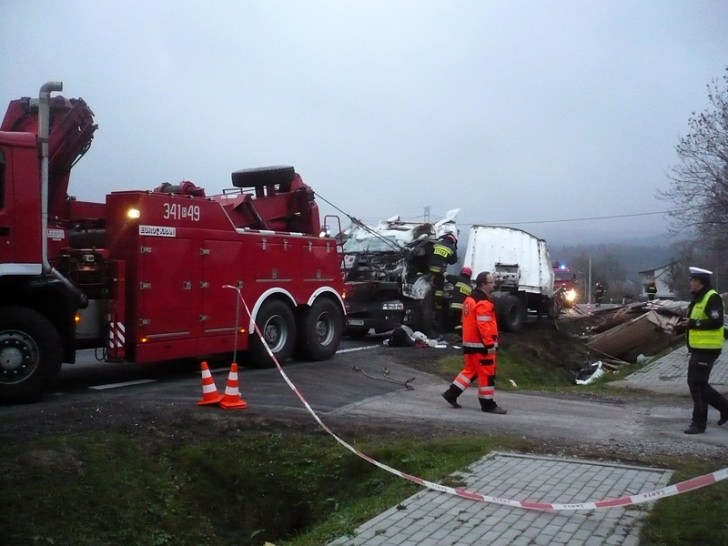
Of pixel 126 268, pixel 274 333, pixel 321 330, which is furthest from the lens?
pixel 321 330

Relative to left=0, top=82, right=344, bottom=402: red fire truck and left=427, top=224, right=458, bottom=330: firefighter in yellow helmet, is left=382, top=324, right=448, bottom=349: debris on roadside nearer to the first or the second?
left=427, top=224, right=458, bottom=330: firefighter in yellow helmet

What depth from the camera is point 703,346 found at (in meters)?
8.52

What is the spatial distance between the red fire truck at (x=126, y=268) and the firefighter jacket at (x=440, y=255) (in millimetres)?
5653

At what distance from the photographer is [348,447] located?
7.16m

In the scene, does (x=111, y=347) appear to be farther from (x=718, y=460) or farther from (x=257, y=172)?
(x=718, y=460)

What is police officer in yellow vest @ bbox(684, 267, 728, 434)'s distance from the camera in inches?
335

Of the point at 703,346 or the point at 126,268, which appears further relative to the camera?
the point at 126,268

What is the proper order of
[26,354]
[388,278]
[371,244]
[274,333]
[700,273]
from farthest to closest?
[371,244], [388,278], [274,333], [26,354], [700,273]

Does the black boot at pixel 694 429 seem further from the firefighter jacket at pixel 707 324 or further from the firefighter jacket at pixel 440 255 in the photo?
the firefighter jacket at pixel 440 255

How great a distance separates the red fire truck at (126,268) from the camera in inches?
351

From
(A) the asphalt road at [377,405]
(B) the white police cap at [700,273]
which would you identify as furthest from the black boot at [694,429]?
(B) the white police cap at [700,273]

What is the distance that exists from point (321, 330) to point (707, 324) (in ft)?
22.7

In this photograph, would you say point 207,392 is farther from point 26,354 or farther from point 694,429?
point 694,429

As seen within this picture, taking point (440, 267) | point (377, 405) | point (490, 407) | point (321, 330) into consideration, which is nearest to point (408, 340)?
point (440, 267)
